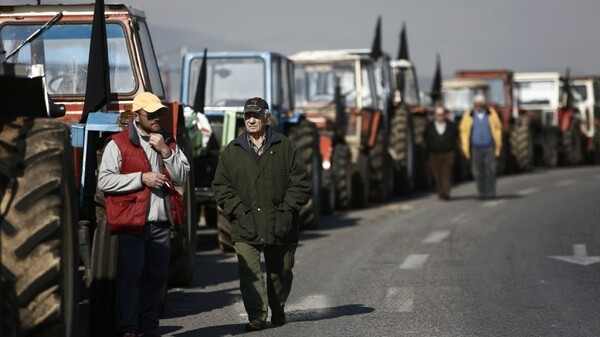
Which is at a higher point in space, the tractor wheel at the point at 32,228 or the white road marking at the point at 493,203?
the tractor wheel at the point at 32,228

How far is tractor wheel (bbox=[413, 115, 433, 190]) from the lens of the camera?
99.5 ft

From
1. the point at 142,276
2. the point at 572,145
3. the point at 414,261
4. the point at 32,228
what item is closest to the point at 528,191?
the point at 572,145

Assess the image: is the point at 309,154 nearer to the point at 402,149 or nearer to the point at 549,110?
the point at 402,149

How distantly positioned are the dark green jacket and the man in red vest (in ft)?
3.68

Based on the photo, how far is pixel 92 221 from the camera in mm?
10867

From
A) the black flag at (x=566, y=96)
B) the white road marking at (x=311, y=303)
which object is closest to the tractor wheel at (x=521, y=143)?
the black flag at (x=566, y=96)

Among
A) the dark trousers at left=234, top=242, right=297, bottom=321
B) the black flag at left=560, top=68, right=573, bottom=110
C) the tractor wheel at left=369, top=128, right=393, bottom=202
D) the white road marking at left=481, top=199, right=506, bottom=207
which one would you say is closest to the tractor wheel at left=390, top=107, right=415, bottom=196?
the tractor wheel at left=369, top=128, right=393, bottom=202

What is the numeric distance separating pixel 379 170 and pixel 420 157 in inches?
171

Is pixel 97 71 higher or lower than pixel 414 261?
higher

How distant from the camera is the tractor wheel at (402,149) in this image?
28.2 meters

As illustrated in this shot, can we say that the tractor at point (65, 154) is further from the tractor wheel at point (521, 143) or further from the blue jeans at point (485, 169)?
the tractor wheel at point (521, 143)

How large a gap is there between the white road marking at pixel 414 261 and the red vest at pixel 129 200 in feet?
19.5

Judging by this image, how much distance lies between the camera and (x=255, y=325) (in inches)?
424

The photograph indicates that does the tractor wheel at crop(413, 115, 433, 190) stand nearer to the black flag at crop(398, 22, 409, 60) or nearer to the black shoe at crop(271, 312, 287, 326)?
the black flag at crop(398, 22, 409, 60)
